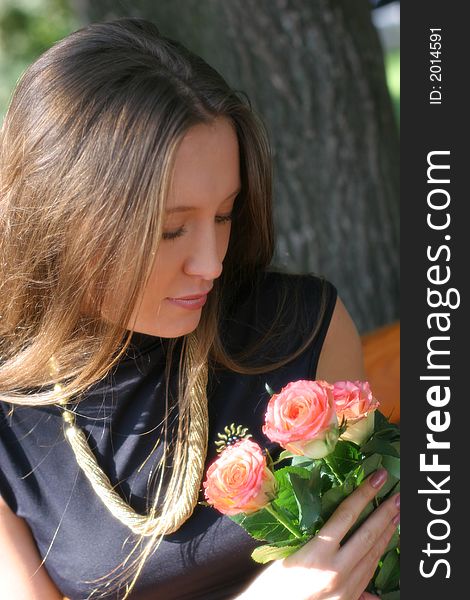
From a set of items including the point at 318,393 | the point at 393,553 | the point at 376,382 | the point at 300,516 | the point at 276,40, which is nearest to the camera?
the point at 318,393

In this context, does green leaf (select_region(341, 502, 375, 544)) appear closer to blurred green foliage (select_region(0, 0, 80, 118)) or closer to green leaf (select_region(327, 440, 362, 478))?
green leaf (select_region(327, 440, 362, 478))

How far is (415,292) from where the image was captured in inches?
62.3

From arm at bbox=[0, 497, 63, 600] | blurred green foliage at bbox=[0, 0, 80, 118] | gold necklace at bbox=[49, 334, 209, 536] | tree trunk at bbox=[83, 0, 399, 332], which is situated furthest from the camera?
blurred green foliage at bbox=[0, 0, 80, 118]

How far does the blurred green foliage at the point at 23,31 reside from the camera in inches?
326

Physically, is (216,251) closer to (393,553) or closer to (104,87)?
(104,87)

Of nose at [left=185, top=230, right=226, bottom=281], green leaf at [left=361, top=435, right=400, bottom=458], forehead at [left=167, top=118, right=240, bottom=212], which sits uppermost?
forehead at [left=167, top=118, right=240, bottom=212]

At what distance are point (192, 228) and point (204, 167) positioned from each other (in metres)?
0.11

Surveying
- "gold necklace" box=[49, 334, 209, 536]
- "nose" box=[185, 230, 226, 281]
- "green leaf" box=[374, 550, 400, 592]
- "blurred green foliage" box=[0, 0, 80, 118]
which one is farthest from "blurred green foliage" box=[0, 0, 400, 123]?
"green leaf" box=[374, 550, 400, 592]

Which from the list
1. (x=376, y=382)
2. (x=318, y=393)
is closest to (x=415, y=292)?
(x=318, y=393)

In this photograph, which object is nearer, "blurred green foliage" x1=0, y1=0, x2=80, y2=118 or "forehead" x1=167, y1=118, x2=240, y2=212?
"forehead" x1=167, y1=118, x2=240, y2=212

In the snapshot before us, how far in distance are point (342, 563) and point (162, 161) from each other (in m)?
0.77

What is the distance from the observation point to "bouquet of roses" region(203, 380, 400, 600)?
1474 millimetres

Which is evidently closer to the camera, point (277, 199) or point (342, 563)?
point (342, 563)

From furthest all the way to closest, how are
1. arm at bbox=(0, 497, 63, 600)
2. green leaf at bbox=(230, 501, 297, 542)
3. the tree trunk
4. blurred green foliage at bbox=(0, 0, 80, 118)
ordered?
blurred green foliage at bbox=(0, 0, 80, 118) < the tree trunk < arm at bbox=(0, 497, 63, 600) < green leaf at bbox=(230, 501, 297, 542)
